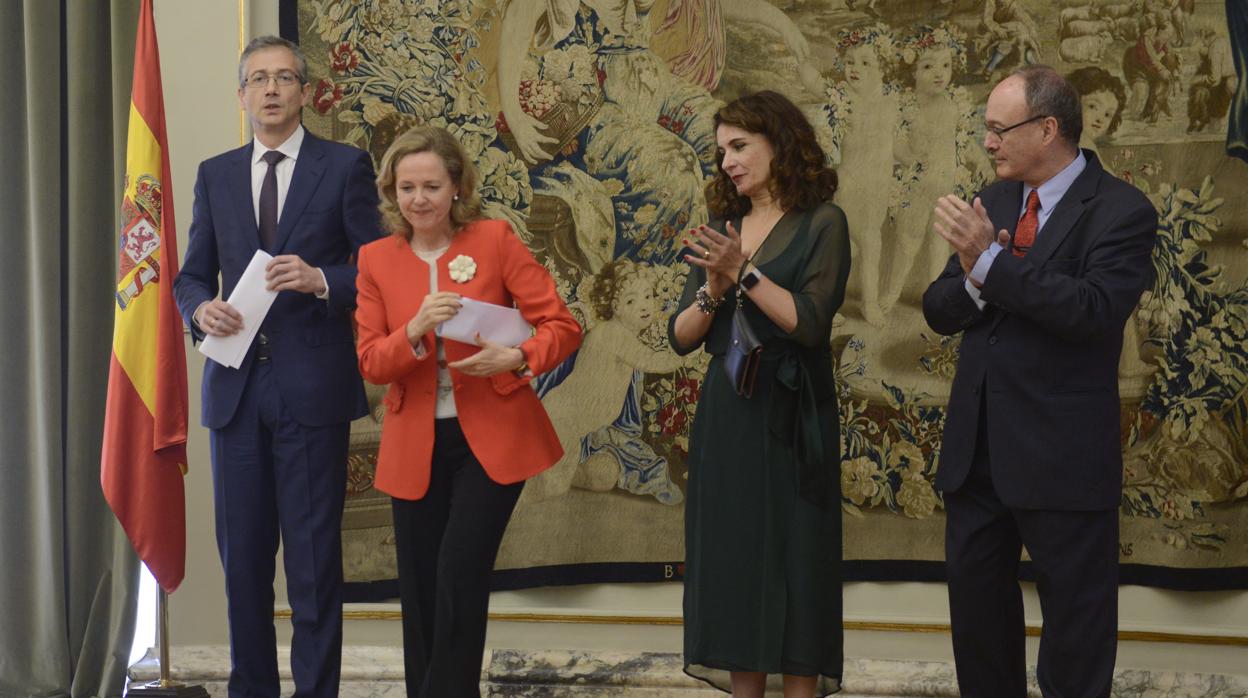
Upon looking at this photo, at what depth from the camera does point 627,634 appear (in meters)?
4.66

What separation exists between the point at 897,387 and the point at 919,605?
76 centimetres

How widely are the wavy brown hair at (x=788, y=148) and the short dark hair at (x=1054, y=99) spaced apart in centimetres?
53

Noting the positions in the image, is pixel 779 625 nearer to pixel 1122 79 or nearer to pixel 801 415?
pixel 801 415

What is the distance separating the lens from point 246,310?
3439 millimetres

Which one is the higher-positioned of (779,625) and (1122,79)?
(1122,79)

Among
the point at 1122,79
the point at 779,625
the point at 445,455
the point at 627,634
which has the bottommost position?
the point at 627,634

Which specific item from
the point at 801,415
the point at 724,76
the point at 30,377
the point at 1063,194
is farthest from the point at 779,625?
the point at 30,377

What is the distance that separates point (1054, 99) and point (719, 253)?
86 centimetres

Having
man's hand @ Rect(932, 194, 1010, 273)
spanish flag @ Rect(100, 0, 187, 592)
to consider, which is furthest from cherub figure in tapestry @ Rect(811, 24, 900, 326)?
spanish flag @ Rect(100, 0, 187, 592)

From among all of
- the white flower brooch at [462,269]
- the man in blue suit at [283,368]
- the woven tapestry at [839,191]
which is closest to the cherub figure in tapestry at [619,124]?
the woven tapestry at [839,191]

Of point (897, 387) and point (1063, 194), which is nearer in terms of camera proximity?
point (1063, 194)

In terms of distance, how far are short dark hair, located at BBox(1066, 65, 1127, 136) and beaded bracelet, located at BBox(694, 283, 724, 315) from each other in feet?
5.94

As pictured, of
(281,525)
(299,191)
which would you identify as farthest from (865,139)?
(281,525)

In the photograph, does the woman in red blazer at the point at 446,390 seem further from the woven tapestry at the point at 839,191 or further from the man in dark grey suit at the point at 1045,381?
the woven tapestry at the point at 839,191
